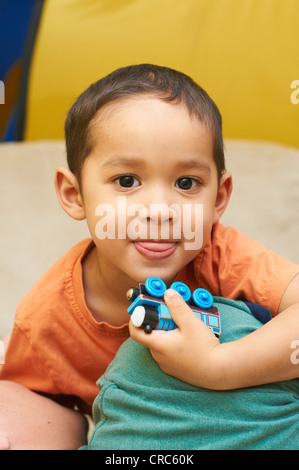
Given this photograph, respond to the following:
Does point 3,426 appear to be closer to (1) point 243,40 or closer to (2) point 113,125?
(2) point 113,125

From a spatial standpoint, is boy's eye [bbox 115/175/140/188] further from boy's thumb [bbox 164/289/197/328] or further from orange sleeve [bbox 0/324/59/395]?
orange sleeve [bbox 0/324/59/395]

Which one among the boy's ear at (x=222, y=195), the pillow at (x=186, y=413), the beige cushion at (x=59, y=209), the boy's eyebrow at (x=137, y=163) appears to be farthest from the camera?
the beige cushion at (x=59, y=209)

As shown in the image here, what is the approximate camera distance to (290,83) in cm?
120

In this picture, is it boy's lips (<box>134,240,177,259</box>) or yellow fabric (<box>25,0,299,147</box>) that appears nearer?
boy's lips (<box>134,240,177,259</box>)

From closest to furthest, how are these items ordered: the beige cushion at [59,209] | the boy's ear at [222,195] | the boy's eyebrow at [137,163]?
the boy's eyebrow at [137,163], the boy's ear at [222,195], the beige cushion at [59,209]

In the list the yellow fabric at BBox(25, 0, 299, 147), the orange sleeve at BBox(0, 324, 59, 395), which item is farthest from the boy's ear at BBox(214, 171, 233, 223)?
the yellow fabric at BBox(25, 0, 299, 147)

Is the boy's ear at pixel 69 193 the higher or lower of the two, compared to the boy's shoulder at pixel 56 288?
higher

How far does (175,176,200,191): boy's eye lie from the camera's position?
0.69 metres

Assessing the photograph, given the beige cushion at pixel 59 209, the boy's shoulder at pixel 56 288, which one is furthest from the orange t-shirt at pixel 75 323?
the beige cushion at pixel 59 209

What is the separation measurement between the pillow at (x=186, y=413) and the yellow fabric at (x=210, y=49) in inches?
29.9

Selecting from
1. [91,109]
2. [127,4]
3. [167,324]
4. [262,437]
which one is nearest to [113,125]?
[91,109]

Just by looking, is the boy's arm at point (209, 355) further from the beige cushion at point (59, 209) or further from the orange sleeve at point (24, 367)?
the beige cushion at point (59, 209)

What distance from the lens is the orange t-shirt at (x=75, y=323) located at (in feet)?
2.63

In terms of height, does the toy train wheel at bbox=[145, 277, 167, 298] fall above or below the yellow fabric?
below
